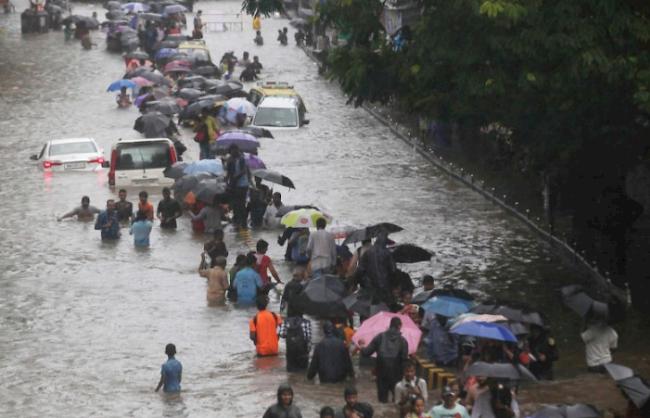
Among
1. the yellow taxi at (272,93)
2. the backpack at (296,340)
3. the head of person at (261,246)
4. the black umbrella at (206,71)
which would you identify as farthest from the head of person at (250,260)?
the black umbrella at (206,71)

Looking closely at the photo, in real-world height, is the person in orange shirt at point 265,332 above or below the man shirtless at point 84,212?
above

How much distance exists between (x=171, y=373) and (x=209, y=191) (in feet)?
40.9

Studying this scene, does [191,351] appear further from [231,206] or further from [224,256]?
[231,206]

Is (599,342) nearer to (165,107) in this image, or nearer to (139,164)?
(139,164)

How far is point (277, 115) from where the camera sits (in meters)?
52.0

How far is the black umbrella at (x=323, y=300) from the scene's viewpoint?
2505cm

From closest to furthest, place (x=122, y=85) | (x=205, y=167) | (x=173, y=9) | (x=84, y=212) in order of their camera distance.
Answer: (x=84, y=212) < (x=205, y=167) < (x=122, y=85) < (x=173, y=9)

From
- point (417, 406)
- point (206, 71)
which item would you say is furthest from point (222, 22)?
point (417, 406)

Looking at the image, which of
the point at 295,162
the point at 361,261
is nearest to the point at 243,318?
the point at 361,261

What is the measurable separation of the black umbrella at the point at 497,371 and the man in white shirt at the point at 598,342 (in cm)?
316

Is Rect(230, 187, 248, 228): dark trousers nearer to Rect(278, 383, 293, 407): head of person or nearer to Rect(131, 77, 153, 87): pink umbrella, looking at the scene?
Rect(278, 383, 293, 407): head of person

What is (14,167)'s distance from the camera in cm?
4525

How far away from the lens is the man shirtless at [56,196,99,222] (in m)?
36.8

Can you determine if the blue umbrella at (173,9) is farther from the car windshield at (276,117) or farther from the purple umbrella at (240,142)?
the purple umbrella at (240,142)
